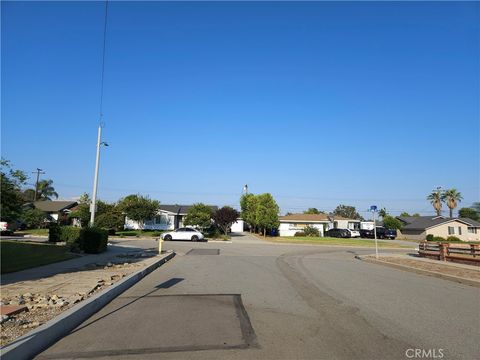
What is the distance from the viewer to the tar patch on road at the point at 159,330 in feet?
18.5

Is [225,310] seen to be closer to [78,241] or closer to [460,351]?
[460,351]

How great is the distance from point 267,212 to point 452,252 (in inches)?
1371

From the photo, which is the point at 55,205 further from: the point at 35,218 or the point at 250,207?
the point at 250,207

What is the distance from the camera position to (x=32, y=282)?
10.8 metres

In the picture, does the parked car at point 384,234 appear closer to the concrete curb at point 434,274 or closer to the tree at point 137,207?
the tree at point 137,207

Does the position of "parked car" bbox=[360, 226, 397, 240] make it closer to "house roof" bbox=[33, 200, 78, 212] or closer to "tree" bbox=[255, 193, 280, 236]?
"tree" bbox=[255, 193, 280, 236]

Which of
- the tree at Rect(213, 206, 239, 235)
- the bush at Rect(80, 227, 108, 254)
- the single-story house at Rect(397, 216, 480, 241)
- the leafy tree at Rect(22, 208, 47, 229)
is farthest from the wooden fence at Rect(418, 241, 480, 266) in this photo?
the leafy tree at Rect(22, 208, 47, 229)

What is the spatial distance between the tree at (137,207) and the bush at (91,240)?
2685cm

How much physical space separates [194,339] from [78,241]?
1748 centimetres

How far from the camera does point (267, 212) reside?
56.4 metres

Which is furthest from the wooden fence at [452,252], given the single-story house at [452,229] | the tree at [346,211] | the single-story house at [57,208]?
the tree at [346,211]

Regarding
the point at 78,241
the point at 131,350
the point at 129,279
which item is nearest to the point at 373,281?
the point at 129,279

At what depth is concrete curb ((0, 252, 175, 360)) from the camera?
511cm

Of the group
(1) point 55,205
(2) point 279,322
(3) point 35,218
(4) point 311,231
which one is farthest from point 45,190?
(2) point 279,322
